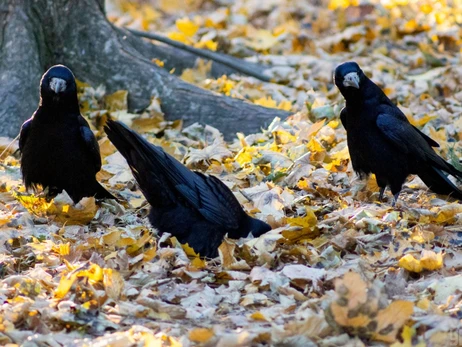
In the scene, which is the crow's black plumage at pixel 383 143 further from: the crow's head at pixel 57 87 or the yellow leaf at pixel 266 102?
the yellow leaf at pixel 266 102

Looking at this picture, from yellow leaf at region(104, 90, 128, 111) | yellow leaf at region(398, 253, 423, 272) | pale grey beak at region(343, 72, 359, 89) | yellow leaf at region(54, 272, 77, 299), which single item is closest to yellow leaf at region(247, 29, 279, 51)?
yellow leaf at region(104, 90, 128, 111)

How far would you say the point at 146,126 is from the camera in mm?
7555

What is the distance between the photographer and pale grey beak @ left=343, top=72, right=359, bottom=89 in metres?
5.85

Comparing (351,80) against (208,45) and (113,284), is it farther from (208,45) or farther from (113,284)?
(208,45)

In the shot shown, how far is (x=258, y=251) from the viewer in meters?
4.70

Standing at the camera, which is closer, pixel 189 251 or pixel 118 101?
pixel 189 251

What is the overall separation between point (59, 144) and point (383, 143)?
2.43 metres

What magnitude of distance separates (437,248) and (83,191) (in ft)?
8.70

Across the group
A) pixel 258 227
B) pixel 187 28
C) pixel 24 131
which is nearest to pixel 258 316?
pixel 258 227

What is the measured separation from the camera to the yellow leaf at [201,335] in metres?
3.41

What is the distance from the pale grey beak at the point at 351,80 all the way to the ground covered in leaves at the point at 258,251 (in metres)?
0.73

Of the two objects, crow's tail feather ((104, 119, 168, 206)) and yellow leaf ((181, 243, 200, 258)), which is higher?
crow's tail feather ((104, 119, 168, 206))

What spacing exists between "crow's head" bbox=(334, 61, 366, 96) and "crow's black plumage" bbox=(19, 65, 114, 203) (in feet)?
6.24

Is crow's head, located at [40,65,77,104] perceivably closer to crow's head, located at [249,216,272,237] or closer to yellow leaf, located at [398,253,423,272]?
crow's head, located at [249,216,272,237]
